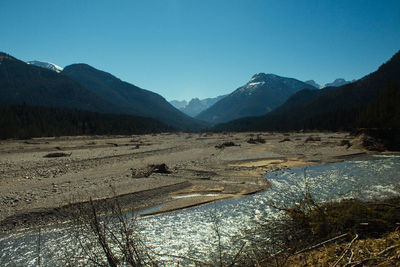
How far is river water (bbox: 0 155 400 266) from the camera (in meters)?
7.57

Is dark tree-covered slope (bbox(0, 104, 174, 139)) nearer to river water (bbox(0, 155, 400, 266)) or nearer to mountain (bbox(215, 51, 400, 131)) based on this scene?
river water (bbox(0, 155, 400, 266))

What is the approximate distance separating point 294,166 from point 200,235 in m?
17.1

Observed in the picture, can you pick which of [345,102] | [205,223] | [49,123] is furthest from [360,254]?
[345,102]

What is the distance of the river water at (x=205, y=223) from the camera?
757 cm

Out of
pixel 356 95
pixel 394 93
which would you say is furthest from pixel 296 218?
pixel 356 95

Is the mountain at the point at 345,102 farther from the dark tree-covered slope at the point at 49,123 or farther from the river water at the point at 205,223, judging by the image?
the dark tree-covered slope at the point at 49,123

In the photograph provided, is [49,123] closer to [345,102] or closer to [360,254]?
[360,254]

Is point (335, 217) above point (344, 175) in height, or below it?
above

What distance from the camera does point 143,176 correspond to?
57.7ft

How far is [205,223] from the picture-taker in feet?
32.1

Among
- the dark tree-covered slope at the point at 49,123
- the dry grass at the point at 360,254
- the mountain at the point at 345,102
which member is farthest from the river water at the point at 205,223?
the mountain at the point at 345,102

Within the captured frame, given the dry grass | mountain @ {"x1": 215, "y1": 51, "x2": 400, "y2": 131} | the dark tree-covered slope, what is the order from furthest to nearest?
mountain @ {"x1": 215, "y1": 51, "x2": 400, "y2": 131}, the dark tree-covered slope, the dry grass

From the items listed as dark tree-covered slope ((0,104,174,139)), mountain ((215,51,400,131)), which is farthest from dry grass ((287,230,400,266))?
mountain ((215,51,400,131))

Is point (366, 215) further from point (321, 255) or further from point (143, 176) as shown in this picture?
point (143, 176)
